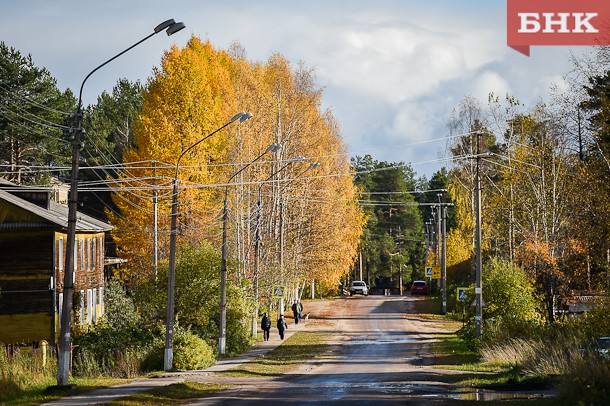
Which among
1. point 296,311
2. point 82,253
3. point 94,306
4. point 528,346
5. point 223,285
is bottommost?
point 528,346

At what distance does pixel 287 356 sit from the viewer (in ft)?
146

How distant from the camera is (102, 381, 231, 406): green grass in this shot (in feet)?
82.1

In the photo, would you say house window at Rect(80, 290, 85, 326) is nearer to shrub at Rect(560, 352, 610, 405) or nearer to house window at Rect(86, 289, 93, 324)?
house window at Rect(86, 289, 93, 324)

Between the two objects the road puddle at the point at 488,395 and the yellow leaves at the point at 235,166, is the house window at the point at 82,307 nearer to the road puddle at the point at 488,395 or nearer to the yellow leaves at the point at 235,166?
the yellow leaves at the point at 235,166

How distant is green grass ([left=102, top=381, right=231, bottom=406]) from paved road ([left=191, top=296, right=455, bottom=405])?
692mm

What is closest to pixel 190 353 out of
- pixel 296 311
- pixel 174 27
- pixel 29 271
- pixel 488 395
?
pixel 29 271

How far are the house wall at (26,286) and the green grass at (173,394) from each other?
16.9 m

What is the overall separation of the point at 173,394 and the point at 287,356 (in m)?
17.3

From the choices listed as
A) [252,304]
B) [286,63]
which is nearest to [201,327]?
[252,304]

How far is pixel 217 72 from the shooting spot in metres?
62.0

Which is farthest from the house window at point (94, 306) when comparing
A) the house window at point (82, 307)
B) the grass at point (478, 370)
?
the grass at point (478, 370)

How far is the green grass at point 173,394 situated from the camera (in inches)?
985

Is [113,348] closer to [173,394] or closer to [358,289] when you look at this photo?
[173,394]

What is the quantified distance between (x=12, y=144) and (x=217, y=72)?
53.3ft
